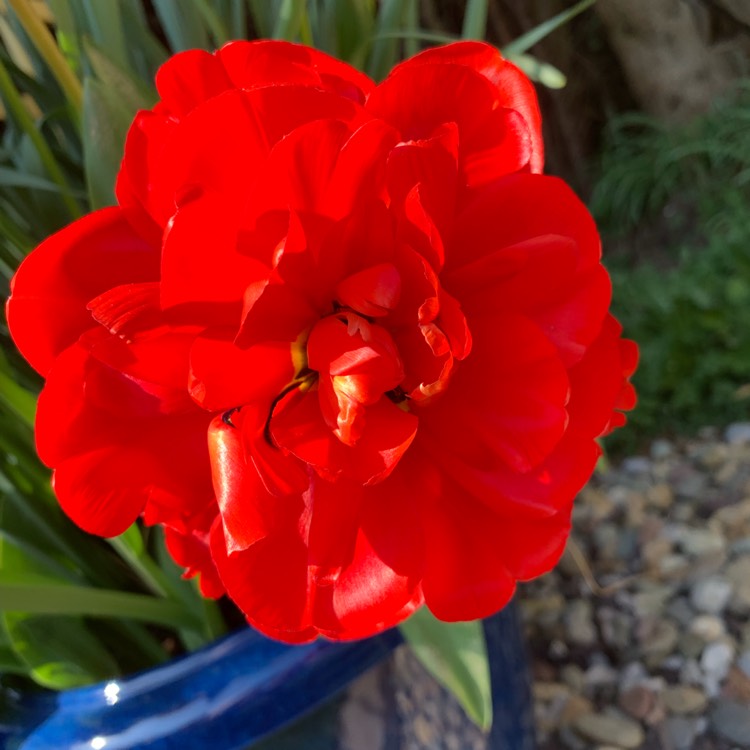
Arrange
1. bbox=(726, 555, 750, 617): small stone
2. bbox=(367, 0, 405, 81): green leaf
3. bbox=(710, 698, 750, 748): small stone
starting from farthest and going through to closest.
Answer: bbox=(726, 555, 750, 617): small stone, bbox=(710, 698, 750, 748): small stone, bbox=(367, 0, 405, 81): green leaf

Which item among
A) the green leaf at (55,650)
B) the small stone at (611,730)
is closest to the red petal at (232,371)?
the green leaf at (55,650)

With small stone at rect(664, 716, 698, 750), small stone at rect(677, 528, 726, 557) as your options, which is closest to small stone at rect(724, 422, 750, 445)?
small stone at rect(677, 528, 726, 557)

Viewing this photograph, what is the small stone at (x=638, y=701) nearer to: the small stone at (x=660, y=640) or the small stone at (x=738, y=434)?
the small stone at (x=660, y=640)

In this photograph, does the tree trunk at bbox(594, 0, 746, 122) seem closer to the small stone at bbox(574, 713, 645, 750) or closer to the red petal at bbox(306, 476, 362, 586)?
the small stone at bbox(574, 713, 645, 750)

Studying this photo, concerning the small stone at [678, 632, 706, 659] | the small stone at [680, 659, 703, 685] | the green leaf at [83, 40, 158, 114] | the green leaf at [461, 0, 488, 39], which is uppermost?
the green leaf at [83, 40, 158, 114]

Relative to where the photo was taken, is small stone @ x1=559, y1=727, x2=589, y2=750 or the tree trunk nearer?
small stone @ x1=559, y1=727, x2=589, y2=750

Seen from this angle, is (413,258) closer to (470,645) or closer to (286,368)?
(286,368)
